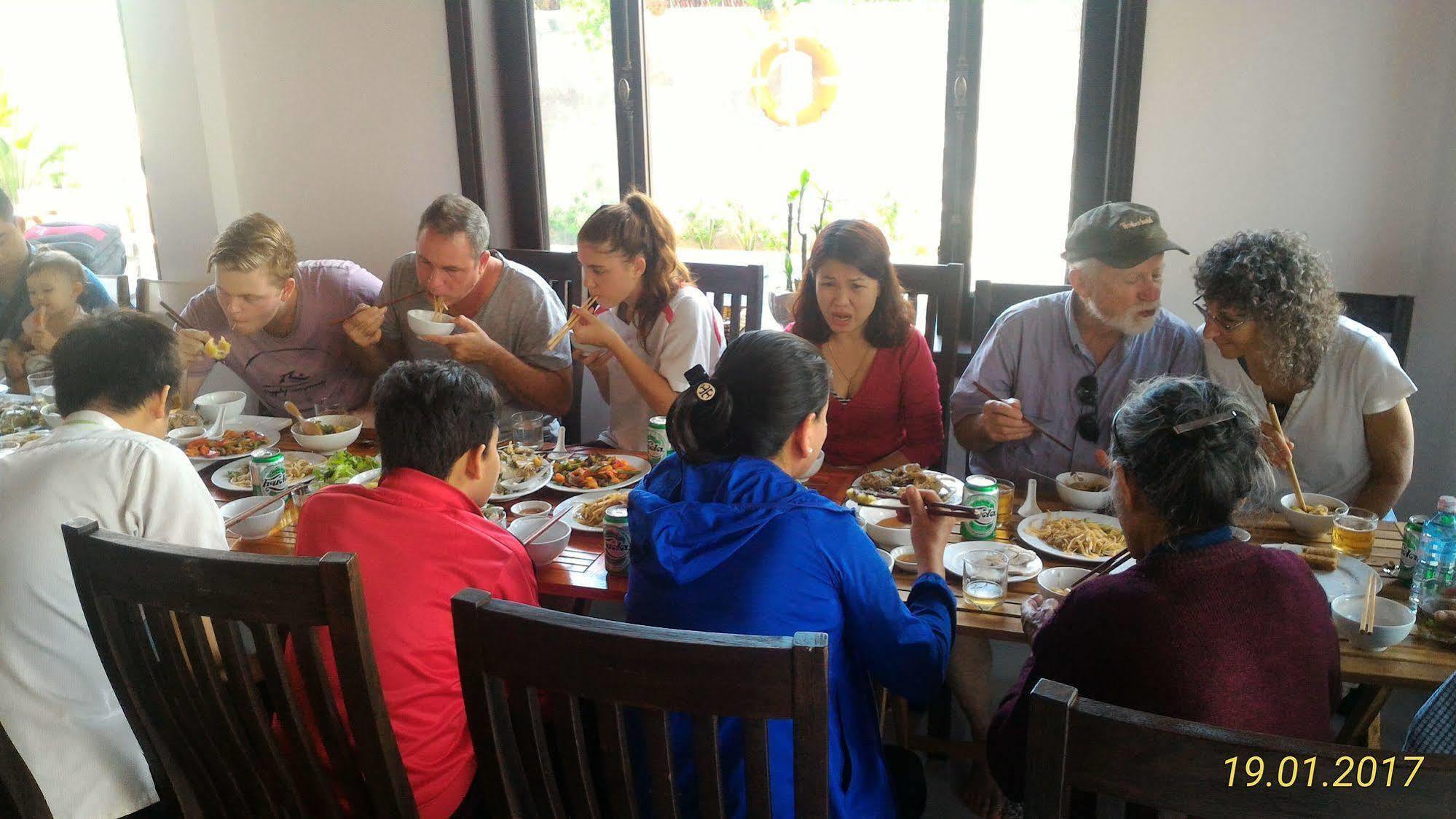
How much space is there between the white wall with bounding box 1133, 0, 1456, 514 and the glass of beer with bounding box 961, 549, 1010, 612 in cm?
190

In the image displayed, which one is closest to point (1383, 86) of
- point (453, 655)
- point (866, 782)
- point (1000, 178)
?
point (1000, 178)

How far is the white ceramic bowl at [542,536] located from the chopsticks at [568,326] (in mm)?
801

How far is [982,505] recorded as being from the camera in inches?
68.8

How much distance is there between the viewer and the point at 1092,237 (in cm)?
229

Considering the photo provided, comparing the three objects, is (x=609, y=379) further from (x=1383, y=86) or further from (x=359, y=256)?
(x=1383, y=86)

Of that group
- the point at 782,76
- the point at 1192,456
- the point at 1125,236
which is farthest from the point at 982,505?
the point at 782,76

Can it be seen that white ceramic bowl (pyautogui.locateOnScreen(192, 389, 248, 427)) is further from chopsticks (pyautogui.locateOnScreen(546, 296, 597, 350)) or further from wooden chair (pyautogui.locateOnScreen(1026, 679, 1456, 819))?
wooden chair (pyautogui.locateOnScreen(1026, 679, 1456, 819))

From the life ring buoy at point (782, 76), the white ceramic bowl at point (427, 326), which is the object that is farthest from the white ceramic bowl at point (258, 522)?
the life ring buoy at point (782, 76)

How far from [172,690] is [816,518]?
897mm

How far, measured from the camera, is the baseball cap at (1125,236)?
2223 mm

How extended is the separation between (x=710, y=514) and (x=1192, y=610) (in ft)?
1.92

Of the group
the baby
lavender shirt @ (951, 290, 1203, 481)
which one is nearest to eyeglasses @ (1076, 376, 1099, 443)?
lavender shirt @ (951, 290, 1203, 481)

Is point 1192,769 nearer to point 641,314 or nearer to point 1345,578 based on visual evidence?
point 1345,578

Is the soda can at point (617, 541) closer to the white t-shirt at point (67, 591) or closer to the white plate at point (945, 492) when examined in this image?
the white plate at point (945, 492)
